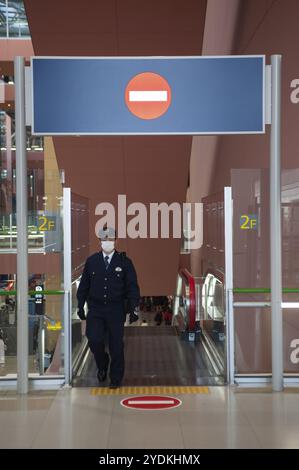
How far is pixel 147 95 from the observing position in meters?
5.70

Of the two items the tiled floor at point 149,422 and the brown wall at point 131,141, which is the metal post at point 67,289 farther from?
the brown wall at point 131,141

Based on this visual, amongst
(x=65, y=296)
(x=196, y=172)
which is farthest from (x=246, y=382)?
(x=196, y=172)

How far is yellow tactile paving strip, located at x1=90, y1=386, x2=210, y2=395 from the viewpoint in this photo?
5875mm

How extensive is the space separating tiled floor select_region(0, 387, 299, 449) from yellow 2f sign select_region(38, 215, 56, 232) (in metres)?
1.72

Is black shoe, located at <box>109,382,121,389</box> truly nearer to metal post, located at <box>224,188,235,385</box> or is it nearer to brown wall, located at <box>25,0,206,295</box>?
metal post, located at <box>224,188,235,385</box>

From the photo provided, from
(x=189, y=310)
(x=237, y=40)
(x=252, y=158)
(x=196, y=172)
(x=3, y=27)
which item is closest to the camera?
(x=189, y=310)

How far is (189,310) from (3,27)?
1533 cm

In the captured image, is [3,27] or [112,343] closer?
[112,343]

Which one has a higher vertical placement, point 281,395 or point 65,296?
point 65,296

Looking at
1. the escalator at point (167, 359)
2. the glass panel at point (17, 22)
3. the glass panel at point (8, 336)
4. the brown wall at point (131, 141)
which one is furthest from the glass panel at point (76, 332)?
the glass panel at point (17, 22)

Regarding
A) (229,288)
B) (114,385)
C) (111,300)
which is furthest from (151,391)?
(229,288)

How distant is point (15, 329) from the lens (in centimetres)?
632

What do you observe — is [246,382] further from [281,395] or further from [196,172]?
[196,172]

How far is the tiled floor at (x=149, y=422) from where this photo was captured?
14.7ft
